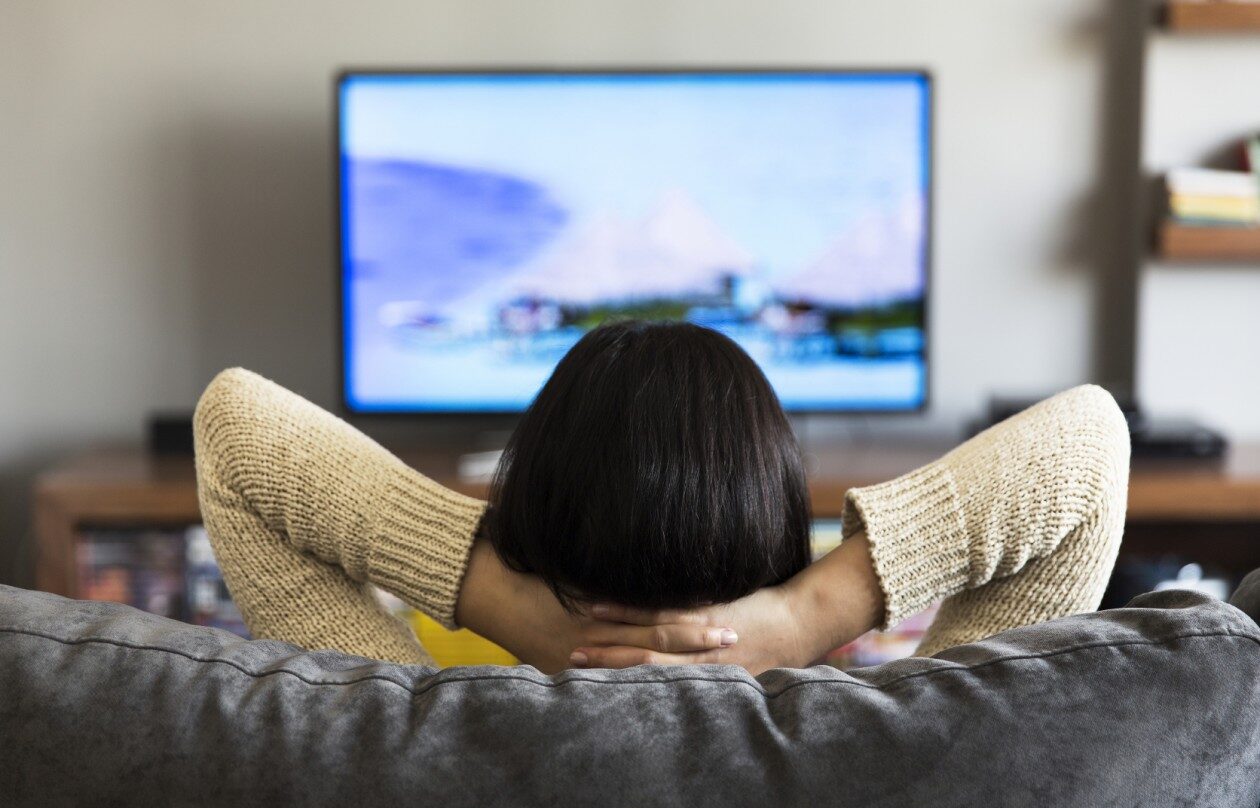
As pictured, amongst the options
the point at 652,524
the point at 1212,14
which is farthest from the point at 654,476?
the point at 1212,14

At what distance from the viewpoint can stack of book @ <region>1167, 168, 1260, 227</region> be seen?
2756 millimetres

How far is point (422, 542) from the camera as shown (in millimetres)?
921

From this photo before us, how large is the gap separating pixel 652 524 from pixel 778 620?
14 cm

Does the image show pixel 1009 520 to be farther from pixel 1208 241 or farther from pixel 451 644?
pixel 1208 241

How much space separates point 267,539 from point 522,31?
209 cm

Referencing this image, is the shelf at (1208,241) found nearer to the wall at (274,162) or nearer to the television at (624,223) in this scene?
the wall at (274,162)

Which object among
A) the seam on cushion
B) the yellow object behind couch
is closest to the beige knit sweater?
the seam on cushion

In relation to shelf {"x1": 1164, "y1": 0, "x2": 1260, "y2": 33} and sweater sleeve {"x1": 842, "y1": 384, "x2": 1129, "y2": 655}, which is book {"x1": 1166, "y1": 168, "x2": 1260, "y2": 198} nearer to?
shelf {"x1": 1164, "y1": 0, "x2": 1260, "y2": 33}

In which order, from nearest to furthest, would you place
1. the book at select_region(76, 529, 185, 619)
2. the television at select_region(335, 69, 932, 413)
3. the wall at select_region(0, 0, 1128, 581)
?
the book at select_region(76, 529, 185, 619) → the television at select_region(335, 69, 932, 413) → the wall at select_region(0, 0, 1128, 581)

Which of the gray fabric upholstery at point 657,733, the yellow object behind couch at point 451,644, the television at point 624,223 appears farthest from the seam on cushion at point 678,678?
the television at point 624,223

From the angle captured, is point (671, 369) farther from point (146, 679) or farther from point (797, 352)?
point (797, 352)

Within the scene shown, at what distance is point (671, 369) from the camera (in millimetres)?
852

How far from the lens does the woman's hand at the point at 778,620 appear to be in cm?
86

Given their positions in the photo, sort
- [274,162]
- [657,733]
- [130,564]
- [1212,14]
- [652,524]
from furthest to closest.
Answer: [274,162]
[1212,14]
[130,564]
[652,524]
[657,733]
